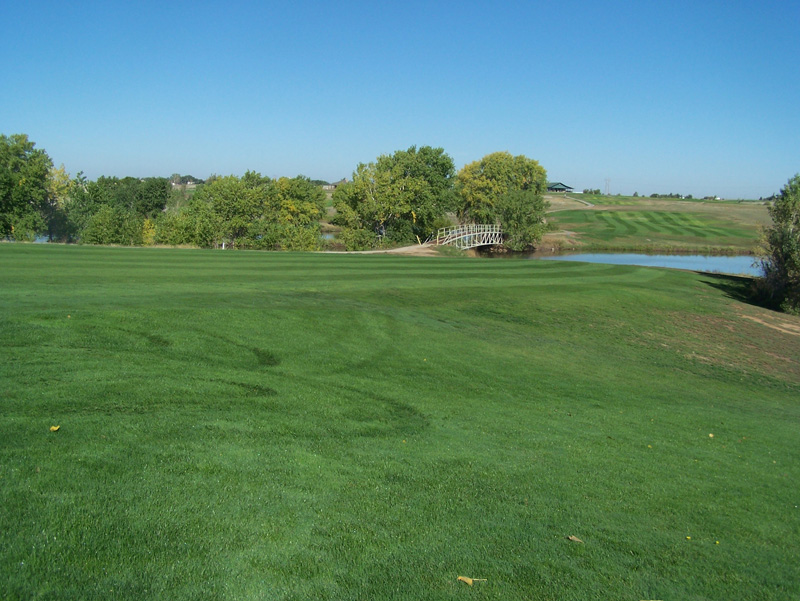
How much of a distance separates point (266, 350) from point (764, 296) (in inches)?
1428

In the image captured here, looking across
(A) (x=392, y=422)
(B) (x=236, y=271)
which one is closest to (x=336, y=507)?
(A) (x=392, y=422)

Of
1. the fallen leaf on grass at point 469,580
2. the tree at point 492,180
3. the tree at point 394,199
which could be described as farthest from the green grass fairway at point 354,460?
the tree at point 492,180

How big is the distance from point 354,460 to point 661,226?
11712 centimetres

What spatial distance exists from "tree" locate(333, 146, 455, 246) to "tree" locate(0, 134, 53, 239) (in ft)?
119

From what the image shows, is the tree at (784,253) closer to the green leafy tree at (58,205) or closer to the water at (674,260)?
A: the water at (674,260)

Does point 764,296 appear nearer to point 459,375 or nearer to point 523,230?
point 459,375

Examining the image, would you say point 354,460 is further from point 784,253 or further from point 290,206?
point 290,206

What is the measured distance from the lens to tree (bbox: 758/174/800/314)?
36.2 m

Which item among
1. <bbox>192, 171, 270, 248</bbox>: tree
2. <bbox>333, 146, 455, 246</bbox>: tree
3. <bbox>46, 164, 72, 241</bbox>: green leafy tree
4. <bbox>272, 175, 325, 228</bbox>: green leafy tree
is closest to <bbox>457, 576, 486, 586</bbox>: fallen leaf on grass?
<bbox>192, 171, 270, 248</bbox>: tree

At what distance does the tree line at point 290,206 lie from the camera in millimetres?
69312

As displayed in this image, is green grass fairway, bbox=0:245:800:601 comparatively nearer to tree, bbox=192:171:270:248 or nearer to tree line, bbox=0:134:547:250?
tree line, bbox=0:134:547:250

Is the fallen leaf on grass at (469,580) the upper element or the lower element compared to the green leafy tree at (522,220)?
lower

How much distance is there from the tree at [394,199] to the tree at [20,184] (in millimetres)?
36193

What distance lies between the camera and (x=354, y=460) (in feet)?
24.2
